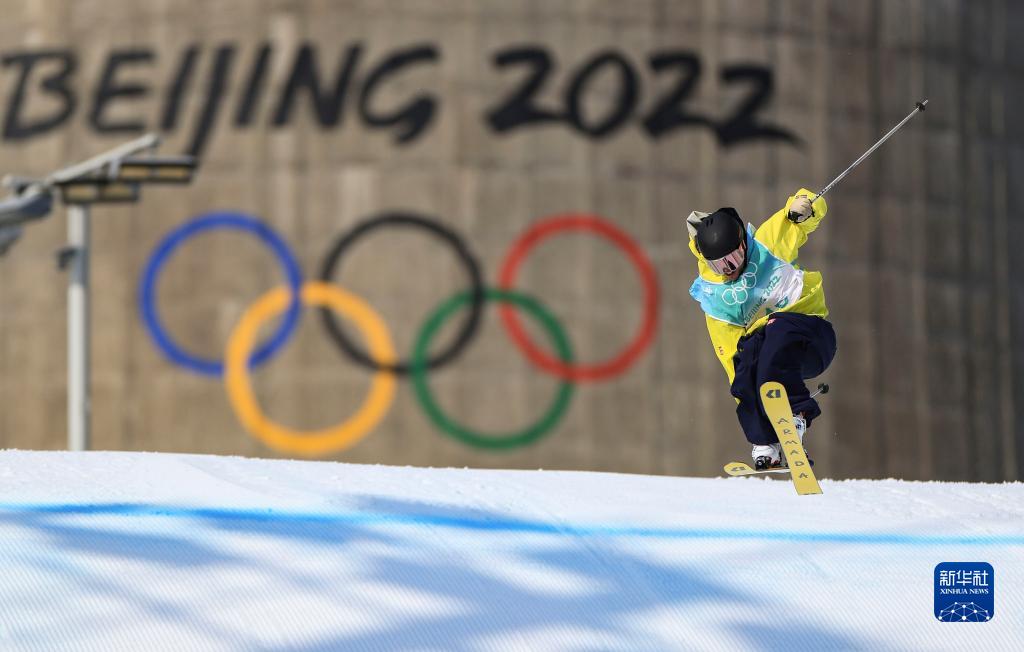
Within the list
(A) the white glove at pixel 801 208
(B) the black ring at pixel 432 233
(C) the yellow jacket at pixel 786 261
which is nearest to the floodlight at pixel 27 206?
(B) the black ring at pixel 432 233

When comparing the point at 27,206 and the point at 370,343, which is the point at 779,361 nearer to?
the point at 27,206

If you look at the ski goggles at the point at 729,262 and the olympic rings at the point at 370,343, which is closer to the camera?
the ski goggles at the point at 729,262

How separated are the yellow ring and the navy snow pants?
53.9 feet

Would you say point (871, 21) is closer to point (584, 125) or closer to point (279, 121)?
point (584, 125)

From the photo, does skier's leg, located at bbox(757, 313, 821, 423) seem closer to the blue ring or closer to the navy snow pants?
the navy snow pants

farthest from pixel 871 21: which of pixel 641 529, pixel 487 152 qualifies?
pixel 641 529

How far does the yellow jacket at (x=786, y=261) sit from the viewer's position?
21.3ft

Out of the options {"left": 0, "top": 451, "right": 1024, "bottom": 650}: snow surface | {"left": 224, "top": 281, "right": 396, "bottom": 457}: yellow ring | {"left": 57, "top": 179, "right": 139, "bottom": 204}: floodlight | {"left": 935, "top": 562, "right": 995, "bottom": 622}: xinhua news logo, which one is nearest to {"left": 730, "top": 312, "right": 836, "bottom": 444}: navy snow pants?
{"left": 0, "top": 451, "right": 1024, "bottom": 650}: snow surface

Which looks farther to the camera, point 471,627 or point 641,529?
point 641,529

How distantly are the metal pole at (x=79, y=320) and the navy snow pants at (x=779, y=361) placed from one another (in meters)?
13.5

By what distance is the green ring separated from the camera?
75.2 feet

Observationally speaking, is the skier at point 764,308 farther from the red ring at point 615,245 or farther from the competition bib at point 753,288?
the red ring at point 615,245

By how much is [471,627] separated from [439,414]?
16512mm

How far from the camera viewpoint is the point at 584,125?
23.5 metres
